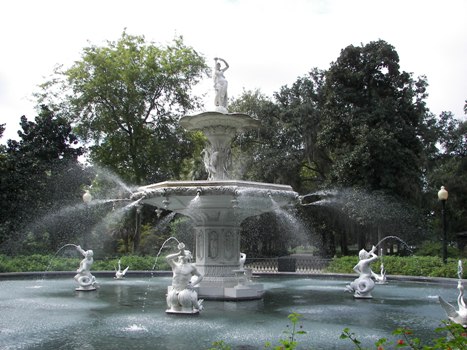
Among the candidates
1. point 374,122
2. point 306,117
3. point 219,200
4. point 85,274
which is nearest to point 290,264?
point 85,274

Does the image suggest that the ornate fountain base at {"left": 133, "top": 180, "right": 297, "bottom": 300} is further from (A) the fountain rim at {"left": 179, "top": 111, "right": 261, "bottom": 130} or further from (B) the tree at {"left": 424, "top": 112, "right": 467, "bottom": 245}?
(B) the tree at {"left": 424, "top": 112, "right": 467, "bottom": 245}

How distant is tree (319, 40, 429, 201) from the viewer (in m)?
30.6

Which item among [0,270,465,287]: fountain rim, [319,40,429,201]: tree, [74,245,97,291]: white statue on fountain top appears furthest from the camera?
[319,40,429,201]: tree

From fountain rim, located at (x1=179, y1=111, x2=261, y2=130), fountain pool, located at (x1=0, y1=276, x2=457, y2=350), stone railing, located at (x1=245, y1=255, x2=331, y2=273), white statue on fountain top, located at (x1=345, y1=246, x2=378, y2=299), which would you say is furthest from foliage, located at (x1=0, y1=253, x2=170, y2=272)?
white statue on fountain top, located at (x1=345, y1=246, x2=378, y2=299)

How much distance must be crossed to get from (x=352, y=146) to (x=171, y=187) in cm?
2088

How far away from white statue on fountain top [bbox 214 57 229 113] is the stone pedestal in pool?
2.48 ft

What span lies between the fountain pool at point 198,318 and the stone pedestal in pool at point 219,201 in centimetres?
103

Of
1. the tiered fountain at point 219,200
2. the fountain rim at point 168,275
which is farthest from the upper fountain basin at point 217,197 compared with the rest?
the fountain rim at point 168,275

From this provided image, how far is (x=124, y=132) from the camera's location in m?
35.9

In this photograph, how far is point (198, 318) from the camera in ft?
35.6

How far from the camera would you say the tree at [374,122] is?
100ft

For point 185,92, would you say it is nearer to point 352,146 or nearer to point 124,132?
point 124,132

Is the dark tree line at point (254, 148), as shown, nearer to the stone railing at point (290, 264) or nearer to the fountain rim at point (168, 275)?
the stone railing at point (290, 264)

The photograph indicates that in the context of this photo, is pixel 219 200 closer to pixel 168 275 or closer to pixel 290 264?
pixel 168 275
